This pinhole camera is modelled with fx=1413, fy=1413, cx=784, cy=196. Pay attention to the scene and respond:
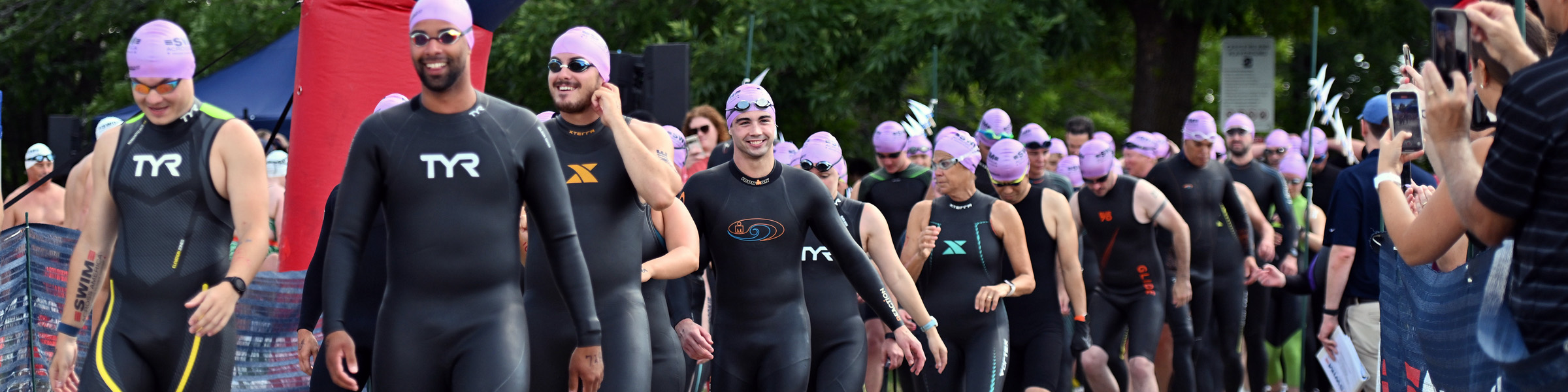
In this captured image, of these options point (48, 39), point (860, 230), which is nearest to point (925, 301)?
point (860, 230)

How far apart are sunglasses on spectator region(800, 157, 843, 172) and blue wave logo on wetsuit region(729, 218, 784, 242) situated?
69.5 inches

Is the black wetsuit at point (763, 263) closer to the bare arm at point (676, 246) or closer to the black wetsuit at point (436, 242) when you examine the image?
the bare arm at point (676, 246)

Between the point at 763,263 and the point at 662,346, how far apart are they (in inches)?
30.3

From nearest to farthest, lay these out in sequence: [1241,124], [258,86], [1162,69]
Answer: [1241,124]
[258,86]
[1162,69]

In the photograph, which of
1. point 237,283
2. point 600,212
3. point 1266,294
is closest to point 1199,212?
point 1266,294

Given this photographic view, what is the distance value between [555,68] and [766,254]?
1390 millimetres

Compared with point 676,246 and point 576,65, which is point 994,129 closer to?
point 676,246

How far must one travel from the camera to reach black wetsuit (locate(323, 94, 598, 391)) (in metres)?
4.06

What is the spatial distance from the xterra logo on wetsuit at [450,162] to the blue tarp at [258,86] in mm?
13326

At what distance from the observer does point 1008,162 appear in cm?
866

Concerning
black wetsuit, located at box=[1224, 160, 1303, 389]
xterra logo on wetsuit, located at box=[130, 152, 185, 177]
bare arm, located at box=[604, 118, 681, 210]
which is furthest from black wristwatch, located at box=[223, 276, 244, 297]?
black wetsuit, located at box=[1224, 160, 1303, 389]

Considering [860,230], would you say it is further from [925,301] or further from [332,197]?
[332,197]

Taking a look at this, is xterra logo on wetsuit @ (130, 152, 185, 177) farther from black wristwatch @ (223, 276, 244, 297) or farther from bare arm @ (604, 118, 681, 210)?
bare arm @ (604, 118, 681, 210)

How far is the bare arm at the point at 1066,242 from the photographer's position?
8.41 m
